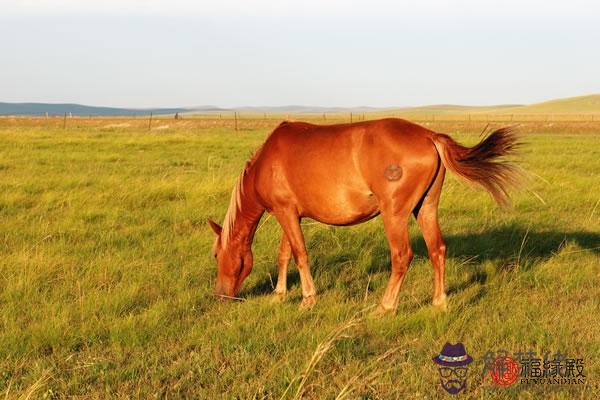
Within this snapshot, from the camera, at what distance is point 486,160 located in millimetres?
A: 5238

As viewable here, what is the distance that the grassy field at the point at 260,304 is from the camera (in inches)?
147

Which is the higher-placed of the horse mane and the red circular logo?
the horse mane

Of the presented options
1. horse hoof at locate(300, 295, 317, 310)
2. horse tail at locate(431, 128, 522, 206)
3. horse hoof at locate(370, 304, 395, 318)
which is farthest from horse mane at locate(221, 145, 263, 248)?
horse tail at locate(431, 128, 522, 206)

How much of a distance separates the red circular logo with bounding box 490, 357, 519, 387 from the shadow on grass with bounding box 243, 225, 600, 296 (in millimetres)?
1886

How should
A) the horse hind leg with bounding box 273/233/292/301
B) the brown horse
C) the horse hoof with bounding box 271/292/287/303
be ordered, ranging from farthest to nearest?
the horse hind leg with bounding box 273/233/292/301, the horse hoof with bounding box 271/292/287/303, the brown horse

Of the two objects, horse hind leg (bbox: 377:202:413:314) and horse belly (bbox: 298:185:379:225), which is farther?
horse belly (bbox: 298:185:379:225)

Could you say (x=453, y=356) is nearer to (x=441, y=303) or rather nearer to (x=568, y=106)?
(x=441, y=303)

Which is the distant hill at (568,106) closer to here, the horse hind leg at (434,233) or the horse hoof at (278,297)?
the horse hind leg at (434,233)

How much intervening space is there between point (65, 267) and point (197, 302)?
1.87m

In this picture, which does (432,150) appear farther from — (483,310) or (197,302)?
(197,302)

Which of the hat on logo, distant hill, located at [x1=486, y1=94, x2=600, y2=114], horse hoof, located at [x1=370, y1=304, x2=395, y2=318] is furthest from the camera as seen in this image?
distant hill, located at [x1=486, y1=94, x2=600, y2=114]

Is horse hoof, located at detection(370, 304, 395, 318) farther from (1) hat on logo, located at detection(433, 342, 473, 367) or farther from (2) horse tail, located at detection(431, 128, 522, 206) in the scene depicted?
(2) horse tail, located at detection(431, 128, 522, 206)

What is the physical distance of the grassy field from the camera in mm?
3725

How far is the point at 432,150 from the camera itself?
508 cm
